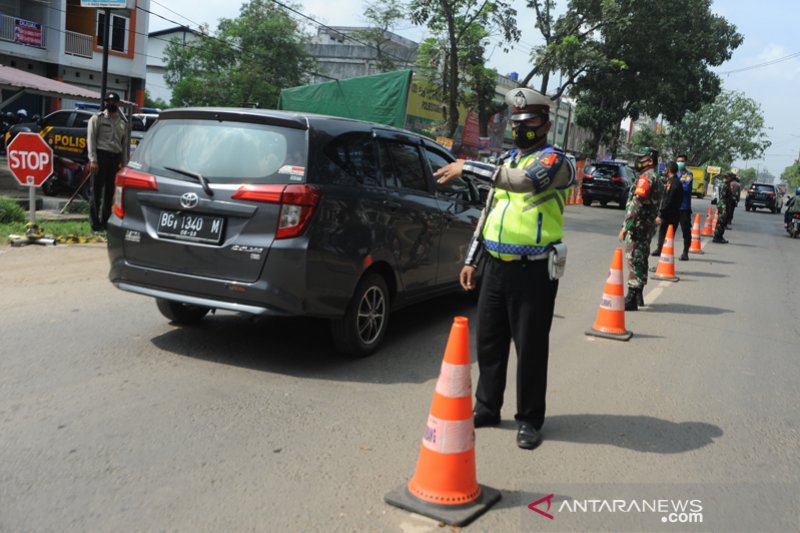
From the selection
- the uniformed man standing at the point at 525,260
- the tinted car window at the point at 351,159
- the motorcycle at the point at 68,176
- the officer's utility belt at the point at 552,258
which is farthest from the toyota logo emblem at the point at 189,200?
the motorcycle at the point at 68,176

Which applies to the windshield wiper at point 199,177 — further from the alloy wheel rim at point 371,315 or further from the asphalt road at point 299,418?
the alloy wheel rim at point 371,315

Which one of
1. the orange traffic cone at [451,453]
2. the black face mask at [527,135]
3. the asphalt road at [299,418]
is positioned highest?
the black face mask at [527,135]

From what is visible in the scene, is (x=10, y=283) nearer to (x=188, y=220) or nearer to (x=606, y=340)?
(x=188, y=220)

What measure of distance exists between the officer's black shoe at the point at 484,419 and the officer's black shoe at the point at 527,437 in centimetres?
22

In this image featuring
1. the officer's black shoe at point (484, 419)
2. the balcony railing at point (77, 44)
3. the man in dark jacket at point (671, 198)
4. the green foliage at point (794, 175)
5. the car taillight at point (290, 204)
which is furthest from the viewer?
the green foliage at point (794, 175)

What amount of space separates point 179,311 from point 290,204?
1864 mm

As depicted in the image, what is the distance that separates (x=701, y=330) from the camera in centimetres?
Result: 768

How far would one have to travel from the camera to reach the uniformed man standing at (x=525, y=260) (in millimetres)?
3994

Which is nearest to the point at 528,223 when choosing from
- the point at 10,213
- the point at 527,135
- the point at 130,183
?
the point at 527,135

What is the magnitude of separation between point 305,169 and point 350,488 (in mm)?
2219

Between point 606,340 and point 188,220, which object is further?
point 606,340

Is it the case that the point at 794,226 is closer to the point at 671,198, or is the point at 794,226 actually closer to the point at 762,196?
the point at 671,198

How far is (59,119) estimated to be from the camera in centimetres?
1584

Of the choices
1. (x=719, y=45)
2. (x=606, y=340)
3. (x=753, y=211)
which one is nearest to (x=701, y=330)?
(x=606, y=340)
